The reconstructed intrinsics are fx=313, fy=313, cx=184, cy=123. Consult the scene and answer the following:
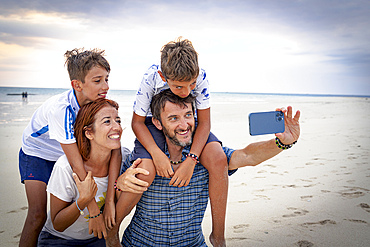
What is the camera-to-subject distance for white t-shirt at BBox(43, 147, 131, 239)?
2.38m

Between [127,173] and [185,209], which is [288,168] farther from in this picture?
[127,173]

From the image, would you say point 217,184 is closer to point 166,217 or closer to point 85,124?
point 166,217

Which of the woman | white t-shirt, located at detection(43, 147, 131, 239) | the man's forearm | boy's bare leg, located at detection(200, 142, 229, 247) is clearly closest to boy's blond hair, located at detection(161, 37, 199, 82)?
the woman

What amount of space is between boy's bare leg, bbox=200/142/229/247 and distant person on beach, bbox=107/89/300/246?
0.14 m

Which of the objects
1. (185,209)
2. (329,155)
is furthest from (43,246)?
(329,155)

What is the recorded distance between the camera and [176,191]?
8.85 ft

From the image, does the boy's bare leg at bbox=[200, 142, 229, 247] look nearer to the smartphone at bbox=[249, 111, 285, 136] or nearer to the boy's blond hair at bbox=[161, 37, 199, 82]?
the smartphone at bbox=[249, 111, 285, 136]

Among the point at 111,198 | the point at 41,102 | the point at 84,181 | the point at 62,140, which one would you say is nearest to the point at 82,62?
the point at 62,140

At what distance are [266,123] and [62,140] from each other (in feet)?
5.40

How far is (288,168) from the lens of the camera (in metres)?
5.61

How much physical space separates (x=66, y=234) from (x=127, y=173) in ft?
2.30

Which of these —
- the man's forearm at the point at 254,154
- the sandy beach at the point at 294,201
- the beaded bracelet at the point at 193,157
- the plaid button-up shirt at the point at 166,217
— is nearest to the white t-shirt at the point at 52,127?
the plaid button-up shirt at the point at 166,217

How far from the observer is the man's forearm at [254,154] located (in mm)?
2660

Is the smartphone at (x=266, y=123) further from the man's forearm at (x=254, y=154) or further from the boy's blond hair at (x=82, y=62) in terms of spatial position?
the boy's blond hair at (x=82, y=62)
